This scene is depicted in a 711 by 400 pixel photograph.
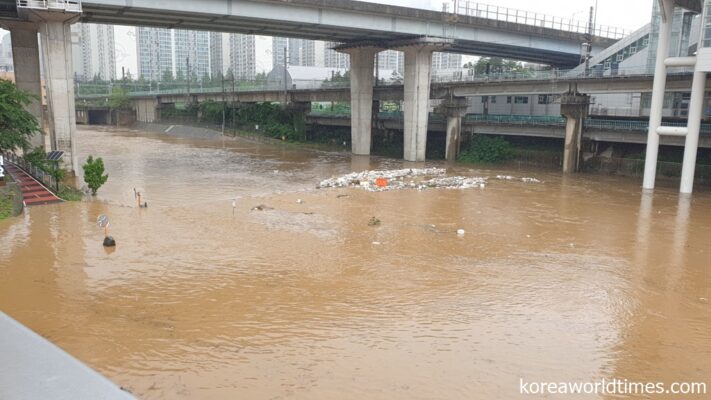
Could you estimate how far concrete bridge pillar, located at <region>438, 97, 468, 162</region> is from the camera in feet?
171

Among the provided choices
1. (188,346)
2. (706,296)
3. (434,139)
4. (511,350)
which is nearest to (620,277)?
(706,296)

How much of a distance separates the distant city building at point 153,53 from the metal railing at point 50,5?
127 meters

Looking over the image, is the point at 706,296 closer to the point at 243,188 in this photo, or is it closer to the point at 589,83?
the point at 243,188

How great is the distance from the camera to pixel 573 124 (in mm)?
43312

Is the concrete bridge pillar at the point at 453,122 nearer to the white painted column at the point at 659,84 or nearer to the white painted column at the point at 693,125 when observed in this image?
the white painted column at the point at 659,84

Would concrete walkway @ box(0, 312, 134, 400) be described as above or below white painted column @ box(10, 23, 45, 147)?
below

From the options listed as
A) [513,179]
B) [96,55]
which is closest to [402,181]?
[513,179]

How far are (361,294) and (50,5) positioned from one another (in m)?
28.2

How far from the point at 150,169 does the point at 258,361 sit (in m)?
35.8

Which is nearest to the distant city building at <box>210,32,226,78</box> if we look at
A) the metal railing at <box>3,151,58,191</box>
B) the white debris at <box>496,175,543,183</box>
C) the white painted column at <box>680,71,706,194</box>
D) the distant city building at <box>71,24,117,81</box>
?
the distant city building at <box>71,24,117,81</box>

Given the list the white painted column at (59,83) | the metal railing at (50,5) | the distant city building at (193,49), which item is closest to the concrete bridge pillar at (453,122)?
the white painted column at (59,83)

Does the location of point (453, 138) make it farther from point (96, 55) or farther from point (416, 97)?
A: point (96, 55)

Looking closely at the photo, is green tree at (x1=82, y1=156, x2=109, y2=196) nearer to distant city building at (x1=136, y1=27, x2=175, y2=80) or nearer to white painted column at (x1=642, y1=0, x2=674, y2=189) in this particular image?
white painted column at (x1=642, y1=0, x2=674, y2=189)

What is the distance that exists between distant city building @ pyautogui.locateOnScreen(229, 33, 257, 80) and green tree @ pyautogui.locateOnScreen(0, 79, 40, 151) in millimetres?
112612
